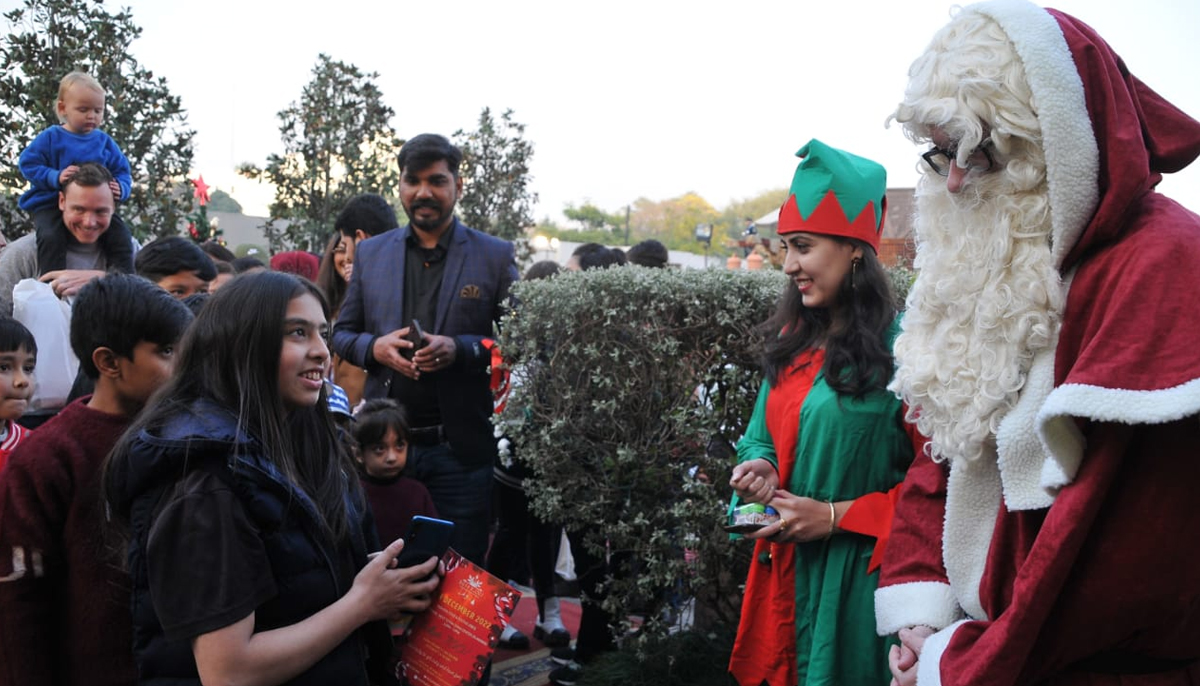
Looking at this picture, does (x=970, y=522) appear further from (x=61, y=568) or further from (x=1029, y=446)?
(x=61, y=568)

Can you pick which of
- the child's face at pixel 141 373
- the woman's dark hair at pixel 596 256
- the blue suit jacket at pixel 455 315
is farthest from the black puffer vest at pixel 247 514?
the woman's dark hair at pixel 596 256

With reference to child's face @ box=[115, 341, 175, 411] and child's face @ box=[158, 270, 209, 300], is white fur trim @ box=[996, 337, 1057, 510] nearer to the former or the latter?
child's face @ box=[115, 341, 175, 411]

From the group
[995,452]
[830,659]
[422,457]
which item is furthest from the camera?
[422,457]

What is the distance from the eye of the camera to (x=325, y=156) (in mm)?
8953

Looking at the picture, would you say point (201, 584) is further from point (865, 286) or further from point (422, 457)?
point (422, 457)

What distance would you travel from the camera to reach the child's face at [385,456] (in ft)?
13.7

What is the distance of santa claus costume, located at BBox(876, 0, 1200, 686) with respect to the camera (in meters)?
1.56

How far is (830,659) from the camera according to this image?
269 centimetres

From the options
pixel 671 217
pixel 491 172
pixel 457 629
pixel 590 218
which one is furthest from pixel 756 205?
pixel 457 629

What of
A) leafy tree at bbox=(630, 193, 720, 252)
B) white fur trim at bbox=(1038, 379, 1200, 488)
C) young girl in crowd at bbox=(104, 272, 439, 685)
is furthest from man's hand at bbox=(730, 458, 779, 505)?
leafy tree at bbox=(630, 193, 720, 252)

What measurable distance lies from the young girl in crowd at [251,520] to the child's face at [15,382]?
63.3 inches

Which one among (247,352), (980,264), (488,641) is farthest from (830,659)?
(247,352)

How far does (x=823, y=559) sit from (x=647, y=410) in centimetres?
132

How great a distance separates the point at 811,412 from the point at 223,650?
1.80 m
